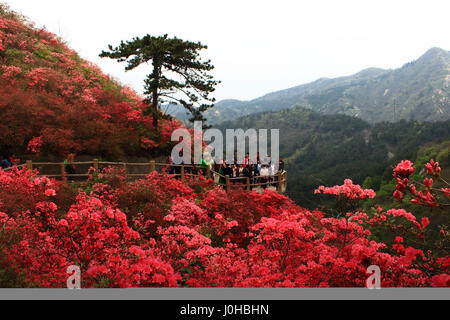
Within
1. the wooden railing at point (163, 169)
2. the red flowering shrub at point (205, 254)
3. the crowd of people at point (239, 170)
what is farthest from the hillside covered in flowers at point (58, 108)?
the red flowering shrub at point (205, 254)

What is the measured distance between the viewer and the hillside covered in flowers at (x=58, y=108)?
42.5 feet

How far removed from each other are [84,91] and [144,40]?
15.2 ft

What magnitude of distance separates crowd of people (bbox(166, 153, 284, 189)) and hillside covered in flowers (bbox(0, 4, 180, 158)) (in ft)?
9.41

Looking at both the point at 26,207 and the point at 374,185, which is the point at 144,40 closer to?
the point at 26,207

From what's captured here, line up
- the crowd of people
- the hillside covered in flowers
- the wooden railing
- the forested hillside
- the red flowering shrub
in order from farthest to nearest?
the forested hillside
the crowd of people
the hillside covered in flowers
the wooden railing
the red flowering shrub

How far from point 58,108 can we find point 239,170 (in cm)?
924

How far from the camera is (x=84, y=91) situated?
Answer: 16469 mm

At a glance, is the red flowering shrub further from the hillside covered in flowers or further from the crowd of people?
the crowd of people

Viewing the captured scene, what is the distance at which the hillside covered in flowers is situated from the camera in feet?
42.5

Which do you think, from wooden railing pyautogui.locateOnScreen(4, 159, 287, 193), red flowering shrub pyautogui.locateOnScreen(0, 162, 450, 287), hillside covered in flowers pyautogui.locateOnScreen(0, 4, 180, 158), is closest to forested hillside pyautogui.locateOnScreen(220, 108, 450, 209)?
A: wooden railing pyautogui.locateOnScreen(4, 159, 287, 193)

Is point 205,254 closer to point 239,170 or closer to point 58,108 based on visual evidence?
point 239,170

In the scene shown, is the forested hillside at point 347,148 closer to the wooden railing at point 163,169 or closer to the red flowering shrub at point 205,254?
the wooden railing at point 163,169

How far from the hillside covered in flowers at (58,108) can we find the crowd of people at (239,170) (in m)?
2.87
